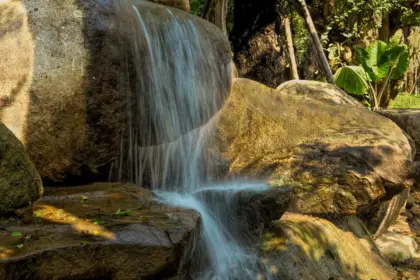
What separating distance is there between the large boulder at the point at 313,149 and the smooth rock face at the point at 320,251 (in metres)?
0.28

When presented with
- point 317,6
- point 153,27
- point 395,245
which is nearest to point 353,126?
point 395,245

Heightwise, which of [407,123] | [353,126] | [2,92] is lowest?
[407,123]

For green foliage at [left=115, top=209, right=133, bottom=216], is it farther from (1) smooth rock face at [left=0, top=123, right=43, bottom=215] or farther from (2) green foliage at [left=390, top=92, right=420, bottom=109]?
(2) green foliage at [left=390, top=92, right=420, bottom=109]

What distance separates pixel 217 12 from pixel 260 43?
4.48ft

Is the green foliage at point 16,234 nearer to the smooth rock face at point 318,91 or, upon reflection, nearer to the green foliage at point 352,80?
Answer: the smooth rock face at point 318,91

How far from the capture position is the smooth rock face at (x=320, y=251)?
4.51m

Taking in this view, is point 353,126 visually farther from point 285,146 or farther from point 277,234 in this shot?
point 277,234

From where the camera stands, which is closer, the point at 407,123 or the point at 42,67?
the point at 42,67

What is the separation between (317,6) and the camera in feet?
48.2

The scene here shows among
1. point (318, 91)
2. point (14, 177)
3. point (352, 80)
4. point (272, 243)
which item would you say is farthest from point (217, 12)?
point (14, 177)

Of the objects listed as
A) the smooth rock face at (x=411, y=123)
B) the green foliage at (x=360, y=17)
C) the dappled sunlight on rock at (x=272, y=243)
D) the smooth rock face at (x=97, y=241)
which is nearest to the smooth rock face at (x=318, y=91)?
the smooth rock face at (x=411, y=123)

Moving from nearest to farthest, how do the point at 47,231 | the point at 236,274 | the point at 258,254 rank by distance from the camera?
1. the point at 47,231
2. the point at 236,274
3. the point at 258,254

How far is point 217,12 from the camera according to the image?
9.79 metres

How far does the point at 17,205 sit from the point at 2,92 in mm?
1366
